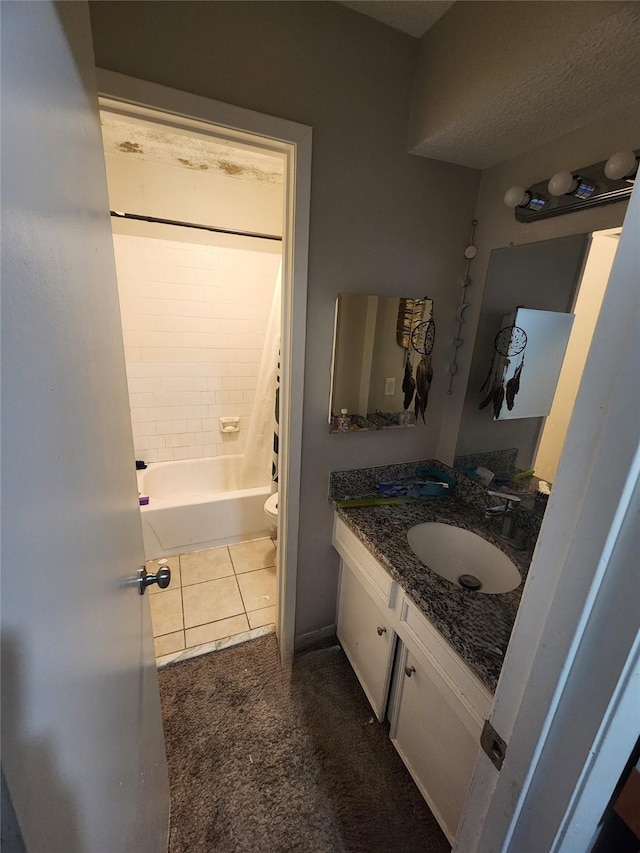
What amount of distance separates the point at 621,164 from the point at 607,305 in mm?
888

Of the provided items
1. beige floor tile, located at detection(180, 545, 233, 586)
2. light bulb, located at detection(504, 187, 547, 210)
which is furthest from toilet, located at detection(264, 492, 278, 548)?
light bulb, located at detection(504, 187, 547, 210)

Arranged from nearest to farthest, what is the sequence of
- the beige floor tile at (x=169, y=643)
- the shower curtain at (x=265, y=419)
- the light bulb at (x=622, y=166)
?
the light bulb at (x=622, y=166) < the beige floor tile at (x=169, y=643) < the shower curtain at (x=265, y=419)

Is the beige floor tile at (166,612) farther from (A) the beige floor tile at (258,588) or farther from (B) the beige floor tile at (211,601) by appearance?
(A) the beige floor tile at (258,588)

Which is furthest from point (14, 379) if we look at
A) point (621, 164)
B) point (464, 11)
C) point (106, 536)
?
point (464, 11)

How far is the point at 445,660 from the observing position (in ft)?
3.06

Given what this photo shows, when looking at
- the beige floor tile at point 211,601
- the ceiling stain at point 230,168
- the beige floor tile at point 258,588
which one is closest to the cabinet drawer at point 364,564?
the beige floor tile at point 258,588

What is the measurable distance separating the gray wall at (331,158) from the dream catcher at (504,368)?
21 cm

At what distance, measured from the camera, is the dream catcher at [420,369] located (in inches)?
57.0

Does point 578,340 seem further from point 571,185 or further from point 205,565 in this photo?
point 205,565

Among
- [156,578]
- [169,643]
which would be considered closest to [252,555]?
[169,643]

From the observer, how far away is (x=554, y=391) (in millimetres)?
1227

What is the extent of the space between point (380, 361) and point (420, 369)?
0.66ft

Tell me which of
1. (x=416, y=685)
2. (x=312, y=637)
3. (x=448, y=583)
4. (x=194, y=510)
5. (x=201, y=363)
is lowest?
(x=312, y=637)

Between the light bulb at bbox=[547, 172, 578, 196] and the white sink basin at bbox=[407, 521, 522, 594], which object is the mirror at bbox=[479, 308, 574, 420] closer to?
the light bulb at bbox=[547, 172, 578, 196]
